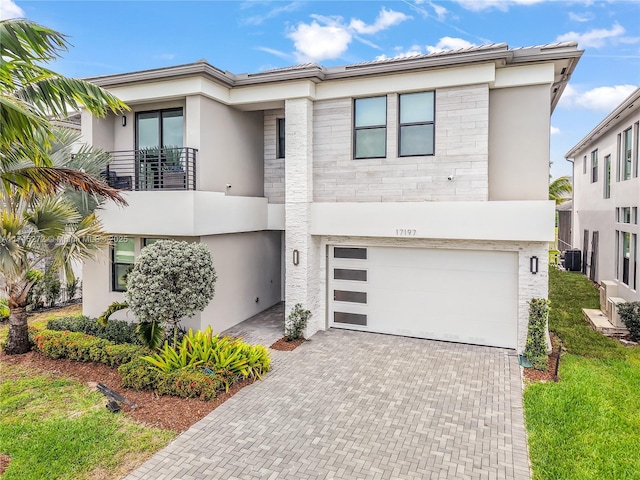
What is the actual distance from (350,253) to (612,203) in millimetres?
11877

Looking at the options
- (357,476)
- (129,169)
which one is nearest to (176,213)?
(129,169)

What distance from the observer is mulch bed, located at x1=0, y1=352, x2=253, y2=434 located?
7319 mm

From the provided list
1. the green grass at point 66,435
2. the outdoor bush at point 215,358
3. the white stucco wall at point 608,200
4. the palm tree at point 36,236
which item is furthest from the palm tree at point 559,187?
the green grass at point 66,435

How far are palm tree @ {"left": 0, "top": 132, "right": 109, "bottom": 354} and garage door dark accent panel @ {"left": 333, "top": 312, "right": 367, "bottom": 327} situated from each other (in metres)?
6.51

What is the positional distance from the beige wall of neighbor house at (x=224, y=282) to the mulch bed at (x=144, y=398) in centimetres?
244

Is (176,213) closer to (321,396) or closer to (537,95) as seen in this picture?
(321,396)

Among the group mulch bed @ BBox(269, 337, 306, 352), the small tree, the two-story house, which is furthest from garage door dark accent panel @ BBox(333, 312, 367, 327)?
the two-story house

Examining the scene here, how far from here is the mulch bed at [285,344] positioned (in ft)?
35.9

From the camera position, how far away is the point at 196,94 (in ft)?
36.9

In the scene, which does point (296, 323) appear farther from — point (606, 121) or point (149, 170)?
point (606, 121)

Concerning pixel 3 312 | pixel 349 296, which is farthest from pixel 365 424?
pixel 3 312

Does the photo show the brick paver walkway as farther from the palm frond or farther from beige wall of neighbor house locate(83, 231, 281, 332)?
the palm frond

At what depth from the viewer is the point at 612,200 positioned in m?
17.2

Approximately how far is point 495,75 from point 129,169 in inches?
398
